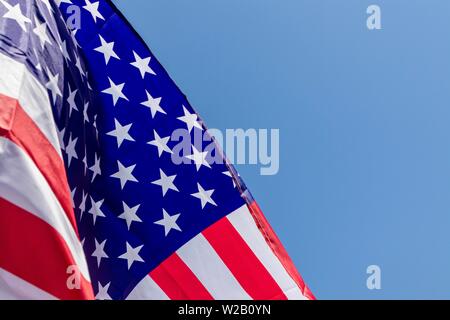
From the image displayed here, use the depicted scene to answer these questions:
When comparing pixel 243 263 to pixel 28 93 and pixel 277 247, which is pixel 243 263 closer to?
pixel 277 247

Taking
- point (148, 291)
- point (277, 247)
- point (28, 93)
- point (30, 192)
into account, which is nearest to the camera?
point (30, 192)

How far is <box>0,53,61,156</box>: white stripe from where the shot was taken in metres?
5.56

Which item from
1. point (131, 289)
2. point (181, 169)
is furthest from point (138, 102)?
point (131, 289)

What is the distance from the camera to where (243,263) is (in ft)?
26.2

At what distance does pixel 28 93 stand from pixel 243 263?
3.35 m

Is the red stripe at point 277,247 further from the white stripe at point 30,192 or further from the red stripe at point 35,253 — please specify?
the red stripe at point 35,253

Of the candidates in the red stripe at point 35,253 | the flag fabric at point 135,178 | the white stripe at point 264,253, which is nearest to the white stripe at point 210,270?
the flag fabric at point 135,178

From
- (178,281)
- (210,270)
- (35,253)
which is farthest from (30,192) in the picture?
(210,270)

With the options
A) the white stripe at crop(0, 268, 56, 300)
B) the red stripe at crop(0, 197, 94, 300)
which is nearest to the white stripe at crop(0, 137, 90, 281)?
the red stripe at crop(0, 197, 94, 300)

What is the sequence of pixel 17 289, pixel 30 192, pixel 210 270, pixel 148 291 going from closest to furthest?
pixel 17 289 → pixel 30 192 → pixel 148 291 → pixel 210 270

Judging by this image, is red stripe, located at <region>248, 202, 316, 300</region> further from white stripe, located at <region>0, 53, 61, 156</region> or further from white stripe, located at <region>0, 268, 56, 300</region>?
white stripe, located at <region>0, 268, 56, 300</region>

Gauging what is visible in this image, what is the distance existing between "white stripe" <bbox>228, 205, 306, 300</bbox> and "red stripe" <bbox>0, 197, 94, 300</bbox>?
342cm

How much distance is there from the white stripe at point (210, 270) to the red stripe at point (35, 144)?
2.67 metres
